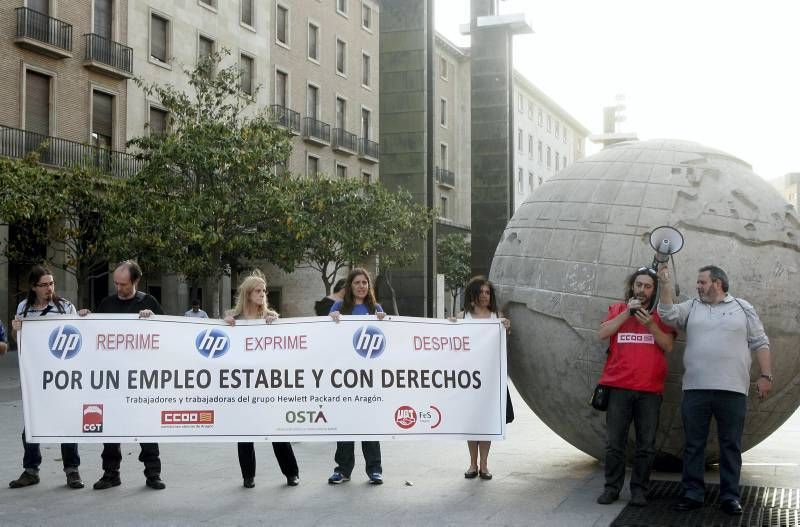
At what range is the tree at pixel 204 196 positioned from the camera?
891 inches

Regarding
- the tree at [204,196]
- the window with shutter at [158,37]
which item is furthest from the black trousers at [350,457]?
the window with shutter at [158,37]

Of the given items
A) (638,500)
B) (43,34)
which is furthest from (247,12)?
(638,500)

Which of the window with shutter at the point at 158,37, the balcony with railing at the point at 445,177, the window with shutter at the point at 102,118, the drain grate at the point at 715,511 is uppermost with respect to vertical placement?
the window with shutter at the point at 158,37

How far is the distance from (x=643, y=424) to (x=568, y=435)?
1.12 meters

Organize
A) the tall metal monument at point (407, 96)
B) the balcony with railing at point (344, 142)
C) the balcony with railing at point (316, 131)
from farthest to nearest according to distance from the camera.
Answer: the balcony with railing at point (344, 142), the balcony with railing at point (316, 131), the tall metal monument at point (407, 96)

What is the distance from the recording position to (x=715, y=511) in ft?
21.2

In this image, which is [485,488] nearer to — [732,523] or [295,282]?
[732,523]

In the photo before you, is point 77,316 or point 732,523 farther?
point 77,316

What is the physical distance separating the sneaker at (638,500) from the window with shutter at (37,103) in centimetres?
2437

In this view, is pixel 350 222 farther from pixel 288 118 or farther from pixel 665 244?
pixel 665 244

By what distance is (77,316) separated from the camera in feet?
24.2

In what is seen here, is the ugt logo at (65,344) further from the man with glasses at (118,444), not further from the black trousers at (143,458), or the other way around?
the black trousers at (143,458)

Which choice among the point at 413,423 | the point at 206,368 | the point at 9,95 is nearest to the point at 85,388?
the point at 206,368

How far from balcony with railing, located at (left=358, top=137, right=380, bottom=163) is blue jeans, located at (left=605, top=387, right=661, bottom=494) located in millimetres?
39278
